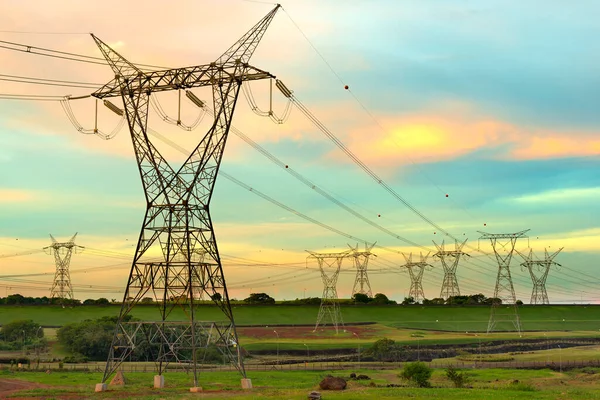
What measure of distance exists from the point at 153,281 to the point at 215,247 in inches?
261

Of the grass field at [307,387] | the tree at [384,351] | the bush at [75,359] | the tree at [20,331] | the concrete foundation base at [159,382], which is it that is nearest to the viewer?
the grass field at [307,387]

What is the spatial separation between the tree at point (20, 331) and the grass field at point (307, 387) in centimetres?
5840

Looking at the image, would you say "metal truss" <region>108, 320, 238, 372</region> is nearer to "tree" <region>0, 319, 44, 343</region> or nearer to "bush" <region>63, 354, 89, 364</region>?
"bush" <region>63, 354, 89, 364</region>

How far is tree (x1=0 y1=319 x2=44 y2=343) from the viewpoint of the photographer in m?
153

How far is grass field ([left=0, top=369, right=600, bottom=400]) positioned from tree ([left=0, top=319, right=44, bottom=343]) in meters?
58.4

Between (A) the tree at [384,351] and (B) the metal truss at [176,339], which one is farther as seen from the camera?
(A) the tree at [384,351]

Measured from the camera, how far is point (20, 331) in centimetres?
15375

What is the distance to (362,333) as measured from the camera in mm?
181750

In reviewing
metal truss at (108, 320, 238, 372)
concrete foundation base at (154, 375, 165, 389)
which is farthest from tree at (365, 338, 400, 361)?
concrete foundation base at (154, 375, 165, 389)

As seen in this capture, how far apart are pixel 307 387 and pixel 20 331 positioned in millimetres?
99683

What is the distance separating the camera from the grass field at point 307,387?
210 feet

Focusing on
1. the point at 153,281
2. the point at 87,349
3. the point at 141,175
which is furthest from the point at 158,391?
the point at 87,349

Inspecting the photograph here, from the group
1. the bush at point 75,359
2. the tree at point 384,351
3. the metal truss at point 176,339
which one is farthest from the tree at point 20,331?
the metal truss at point 176,339

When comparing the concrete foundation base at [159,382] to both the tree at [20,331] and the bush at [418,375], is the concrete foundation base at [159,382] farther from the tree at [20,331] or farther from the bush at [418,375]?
the tree at [20,331]
